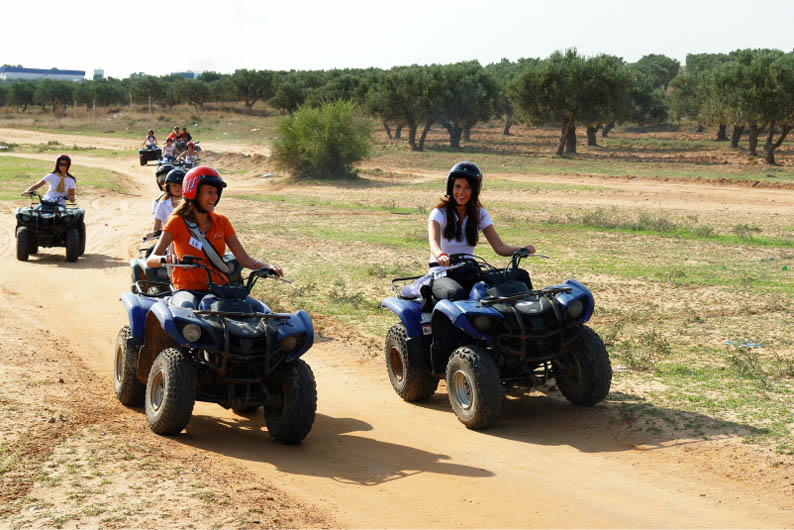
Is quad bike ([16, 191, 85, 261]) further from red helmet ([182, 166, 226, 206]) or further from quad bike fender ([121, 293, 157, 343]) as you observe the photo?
red helmet ([182, 166, 226, 206])

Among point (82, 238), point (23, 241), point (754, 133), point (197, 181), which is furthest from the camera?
point (754, 133)

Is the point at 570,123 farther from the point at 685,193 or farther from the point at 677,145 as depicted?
the point at 685,193

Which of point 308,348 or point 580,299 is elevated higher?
point 580,299

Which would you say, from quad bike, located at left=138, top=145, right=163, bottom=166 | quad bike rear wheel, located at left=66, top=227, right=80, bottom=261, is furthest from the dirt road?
quad bike, located at left=138, top=145, right=163, bottom=166

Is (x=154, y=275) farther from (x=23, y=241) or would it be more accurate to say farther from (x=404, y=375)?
(x=23, y=241)

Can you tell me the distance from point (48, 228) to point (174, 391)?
456 inches

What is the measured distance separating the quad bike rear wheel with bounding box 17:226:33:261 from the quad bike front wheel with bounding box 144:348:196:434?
1120 centimetres

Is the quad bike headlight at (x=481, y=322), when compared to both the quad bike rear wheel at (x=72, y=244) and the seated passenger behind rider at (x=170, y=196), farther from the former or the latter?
the quad bike rear wheel at (x=72, y=244)

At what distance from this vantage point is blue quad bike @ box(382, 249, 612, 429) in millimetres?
7590

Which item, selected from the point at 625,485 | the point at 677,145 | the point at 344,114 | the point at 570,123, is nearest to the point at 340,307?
the point at 625,485

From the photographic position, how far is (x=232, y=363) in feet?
23.1

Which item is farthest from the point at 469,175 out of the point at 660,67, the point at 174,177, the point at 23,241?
the point at 660,67

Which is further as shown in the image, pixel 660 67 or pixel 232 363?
pixel 660 67

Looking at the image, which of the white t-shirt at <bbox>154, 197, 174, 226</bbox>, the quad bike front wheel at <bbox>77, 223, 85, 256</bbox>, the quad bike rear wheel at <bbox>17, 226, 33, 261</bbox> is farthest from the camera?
the quad bike front wheel at <bbox>77, 223, 85, 256</bbox>
